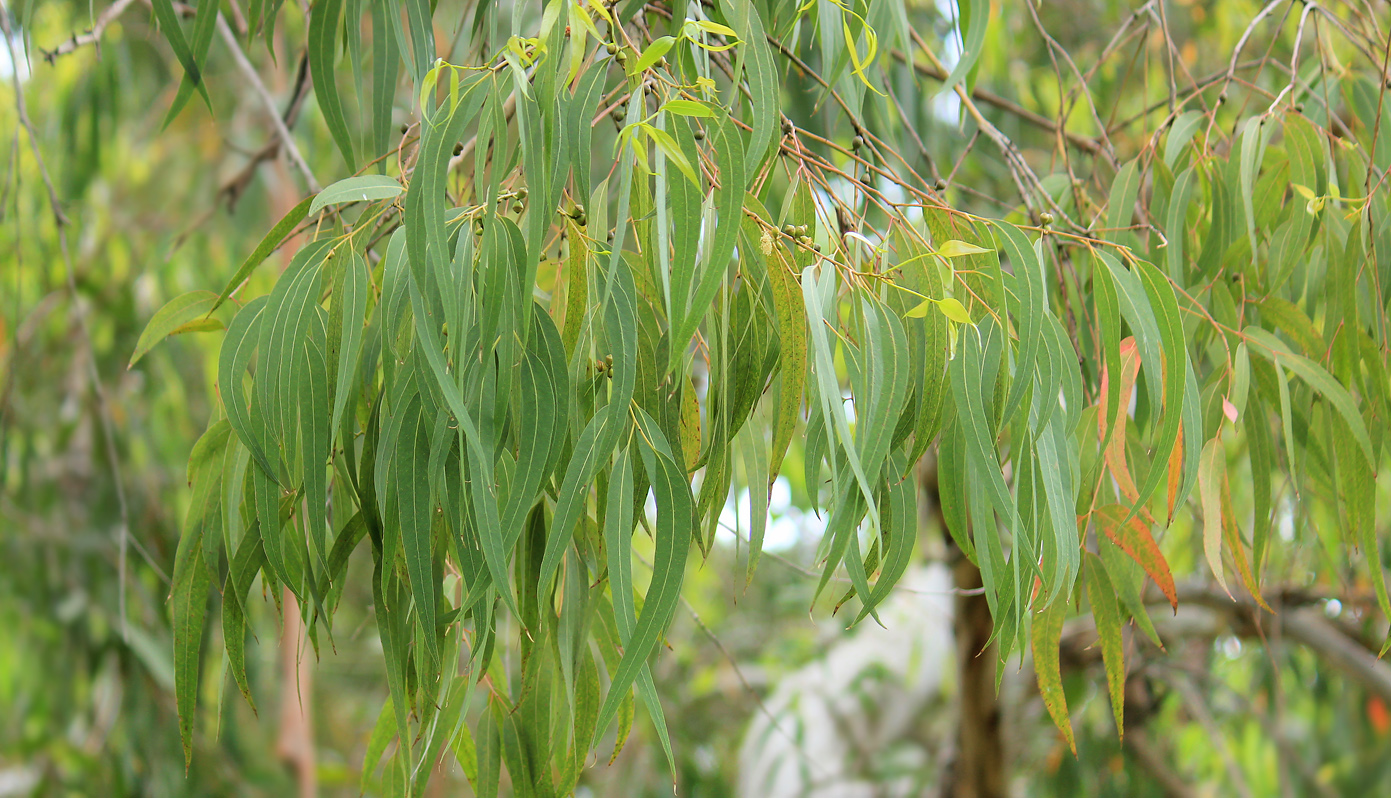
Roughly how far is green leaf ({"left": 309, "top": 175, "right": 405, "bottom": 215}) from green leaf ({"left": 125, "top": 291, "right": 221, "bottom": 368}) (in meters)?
0.17

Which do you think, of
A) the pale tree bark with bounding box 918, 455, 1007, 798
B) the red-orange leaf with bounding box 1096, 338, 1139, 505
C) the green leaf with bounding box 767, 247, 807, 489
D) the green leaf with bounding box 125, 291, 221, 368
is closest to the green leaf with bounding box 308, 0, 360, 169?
the green leaf with bounding box 125, 291, 221, 368

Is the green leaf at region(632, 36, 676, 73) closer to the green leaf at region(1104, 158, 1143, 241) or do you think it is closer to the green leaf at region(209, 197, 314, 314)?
the green leaf at region(209, 197, 314, 314)

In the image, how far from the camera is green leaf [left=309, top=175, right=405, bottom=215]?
542 mm

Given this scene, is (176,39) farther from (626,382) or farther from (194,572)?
(626,382)

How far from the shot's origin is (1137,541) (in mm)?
773

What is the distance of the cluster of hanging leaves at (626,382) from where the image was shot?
0.53 metres

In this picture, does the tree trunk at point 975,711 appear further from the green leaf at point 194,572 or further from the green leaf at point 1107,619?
the green leaf at point 194,572

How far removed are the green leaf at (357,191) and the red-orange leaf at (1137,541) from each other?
0.51 m

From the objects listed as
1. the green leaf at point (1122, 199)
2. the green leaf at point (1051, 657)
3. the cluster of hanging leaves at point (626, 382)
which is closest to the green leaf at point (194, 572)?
the cluster of hanging leaves at point (626, 382)

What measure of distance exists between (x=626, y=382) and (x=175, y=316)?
36cm

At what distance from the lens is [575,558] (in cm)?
66

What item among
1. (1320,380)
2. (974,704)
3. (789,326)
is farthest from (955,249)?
(974,704)

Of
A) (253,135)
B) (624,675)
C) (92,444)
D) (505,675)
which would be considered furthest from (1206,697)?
(253,135)

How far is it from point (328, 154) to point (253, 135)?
548mm
